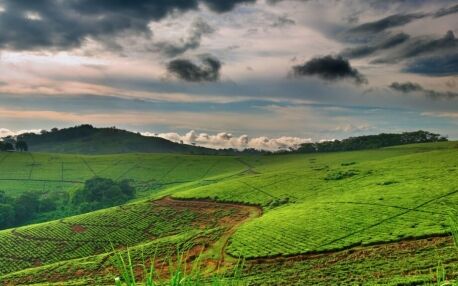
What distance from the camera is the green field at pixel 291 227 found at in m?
50.6

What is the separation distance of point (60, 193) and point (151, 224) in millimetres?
85932

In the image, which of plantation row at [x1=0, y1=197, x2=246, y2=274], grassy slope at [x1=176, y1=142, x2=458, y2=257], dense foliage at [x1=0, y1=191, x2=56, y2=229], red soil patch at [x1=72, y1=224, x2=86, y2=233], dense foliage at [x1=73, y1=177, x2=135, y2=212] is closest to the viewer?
grassy slope at [x1=176, y1=142, x2=458, y2=257]

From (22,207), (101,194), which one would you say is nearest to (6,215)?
(22,207)

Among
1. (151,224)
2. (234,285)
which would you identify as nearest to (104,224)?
(151,224)

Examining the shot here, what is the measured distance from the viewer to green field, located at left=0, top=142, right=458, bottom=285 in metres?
50.6

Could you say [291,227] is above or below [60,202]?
above

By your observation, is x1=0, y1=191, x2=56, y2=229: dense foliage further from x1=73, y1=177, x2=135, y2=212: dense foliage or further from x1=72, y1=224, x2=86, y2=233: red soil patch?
x1=72, y1=224, x2=86, y2=233: red soil patch

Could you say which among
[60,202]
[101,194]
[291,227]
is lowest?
[60,202]

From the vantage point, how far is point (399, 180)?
89.6 m

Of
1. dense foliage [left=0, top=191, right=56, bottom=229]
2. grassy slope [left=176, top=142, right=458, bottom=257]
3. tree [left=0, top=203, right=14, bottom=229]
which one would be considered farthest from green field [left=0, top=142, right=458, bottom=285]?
dense foliage [left=0, top=191, right=56, bottom=229]

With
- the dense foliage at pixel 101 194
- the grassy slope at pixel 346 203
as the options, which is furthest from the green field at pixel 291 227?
the dense foliage at pixel 101 194

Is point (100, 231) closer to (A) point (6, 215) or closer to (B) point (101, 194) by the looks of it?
(A) point (6, 215)

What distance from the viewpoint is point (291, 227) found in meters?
68.2

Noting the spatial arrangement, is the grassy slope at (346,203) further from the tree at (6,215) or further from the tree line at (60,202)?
the tree at (6,215)
